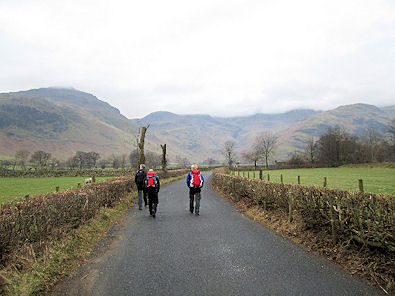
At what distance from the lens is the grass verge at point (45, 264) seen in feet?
12.5

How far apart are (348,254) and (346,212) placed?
32.5 inches

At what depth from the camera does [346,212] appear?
17.1 feet

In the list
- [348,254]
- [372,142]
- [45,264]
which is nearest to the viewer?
[45,264]

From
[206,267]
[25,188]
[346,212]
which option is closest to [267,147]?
[25,188]

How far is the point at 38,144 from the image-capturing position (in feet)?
638

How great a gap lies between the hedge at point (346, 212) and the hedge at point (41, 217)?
244 inches

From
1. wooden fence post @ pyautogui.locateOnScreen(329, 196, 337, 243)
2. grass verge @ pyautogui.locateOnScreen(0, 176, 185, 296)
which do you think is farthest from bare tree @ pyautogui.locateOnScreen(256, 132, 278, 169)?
grass verge @ pyautogui.locateOnScreen(0, 176, 185, 296)

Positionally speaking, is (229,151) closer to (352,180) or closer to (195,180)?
(352,180)

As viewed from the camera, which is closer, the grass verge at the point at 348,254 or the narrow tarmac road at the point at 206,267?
the narrow tarmac road at the point at 206,267

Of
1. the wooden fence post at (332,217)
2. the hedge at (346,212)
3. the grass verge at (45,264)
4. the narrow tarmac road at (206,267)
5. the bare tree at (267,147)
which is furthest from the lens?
the bare tree at (267,147)

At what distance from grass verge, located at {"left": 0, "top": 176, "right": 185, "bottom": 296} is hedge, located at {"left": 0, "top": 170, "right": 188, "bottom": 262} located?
216 millimetres

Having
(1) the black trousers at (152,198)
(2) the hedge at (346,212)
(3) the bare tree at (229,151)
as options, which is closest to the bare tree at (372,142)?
(3) the bare tree at (229,151)

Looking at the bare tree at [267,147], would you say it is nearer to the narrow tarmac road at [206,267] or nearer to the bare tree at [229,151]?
the bare tree at [229,151]

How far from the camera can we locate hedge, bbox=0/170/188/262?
4516 millimetres
